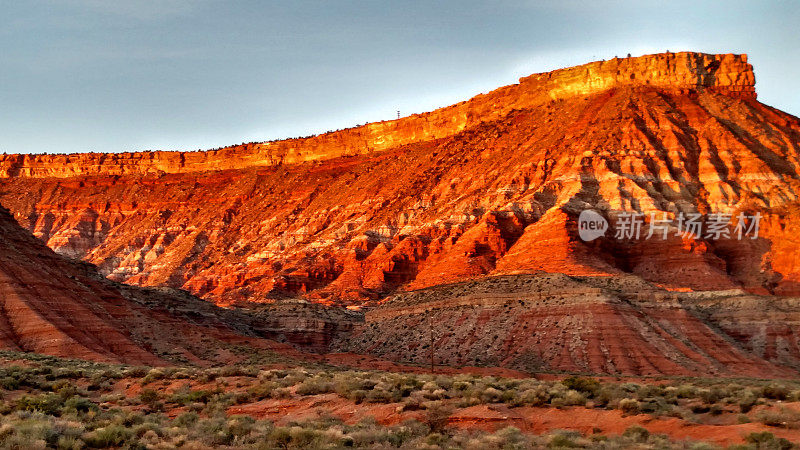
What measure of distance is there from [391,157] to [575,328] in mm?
67593

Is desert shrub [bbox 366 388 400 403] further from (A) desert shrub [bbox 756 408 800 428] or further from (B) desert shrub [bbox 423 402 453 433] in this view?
(A) desert shrub [bbox 756 408 800 428]

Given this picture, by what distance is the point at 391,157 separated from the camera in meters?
112

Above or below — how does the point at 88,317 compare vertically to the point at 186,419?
below

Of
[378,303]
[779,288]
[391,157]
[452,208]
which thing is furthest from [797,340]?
[391,157]

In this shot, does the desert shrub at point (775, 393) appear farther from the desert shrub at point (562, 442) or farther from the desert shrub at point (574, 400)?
the desert shrub at point (562, 442)

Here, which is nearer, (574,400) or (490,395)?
(574,400)

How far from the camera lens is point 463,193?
87750 mm

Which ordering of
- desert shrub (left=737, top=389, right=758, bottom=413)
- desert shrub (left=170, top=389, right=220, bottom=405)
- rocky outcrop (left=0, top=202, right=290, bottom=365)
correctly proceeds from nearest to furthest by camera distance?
desert shrub (left=737, top=389, right=758, bottom=413)
desert shrub (left=170, top=389, right=220, bottom=405)
rocky outcrop (left=0, top=202, right=290, bottom=365)

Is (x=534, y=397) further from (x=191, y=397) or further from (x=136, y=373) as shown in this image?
(x=136, y=373)

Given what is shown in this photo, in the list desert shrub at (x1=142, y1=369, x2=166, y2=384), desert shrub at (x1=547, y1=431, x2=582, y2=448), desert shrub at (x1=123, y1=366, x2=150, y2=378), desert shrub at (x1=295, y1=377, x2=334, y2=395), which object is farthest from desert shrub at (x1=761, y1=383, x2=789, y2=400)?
desert shrub at (x1=123, y1=366, x2=150, y2=378)

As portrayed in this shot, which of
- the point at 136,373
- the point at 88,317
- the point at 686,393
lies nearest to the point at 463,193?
the point at 88,317

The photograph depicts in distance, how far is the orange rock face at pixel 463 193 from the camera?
69125 mm

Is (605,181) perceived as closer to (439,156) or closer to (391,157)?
(439,156)

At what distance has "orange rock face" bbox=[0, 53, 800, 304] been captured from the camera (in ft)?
227
